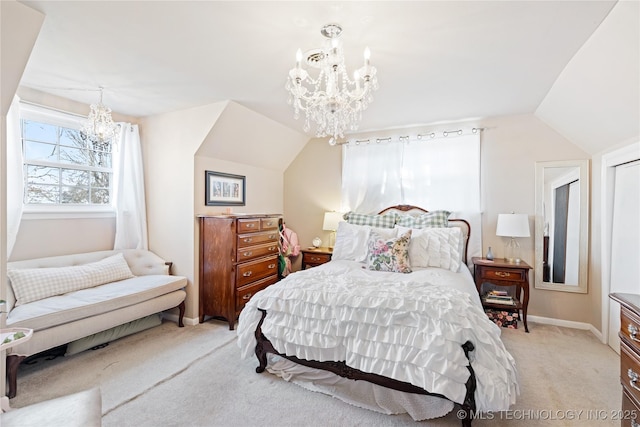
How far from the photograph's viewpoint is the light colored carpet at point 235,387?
179cm

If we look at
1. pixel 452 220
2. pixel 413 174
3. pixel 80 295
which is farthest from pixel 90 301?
pixel 452 220

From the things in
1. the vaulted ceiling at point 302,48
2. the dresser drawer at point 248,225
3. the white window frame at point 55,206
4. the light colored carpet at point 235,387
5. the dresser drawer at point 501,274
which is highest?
the vaulted ceiling at point 302,48

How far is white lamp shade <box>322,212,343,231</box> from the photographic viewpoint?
4.14 metres

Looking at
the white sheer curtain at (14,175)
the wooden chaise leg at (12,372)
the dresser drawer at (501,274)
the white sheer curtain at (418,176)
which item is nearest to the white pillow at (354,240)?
the white sheer curtain at (418,176)

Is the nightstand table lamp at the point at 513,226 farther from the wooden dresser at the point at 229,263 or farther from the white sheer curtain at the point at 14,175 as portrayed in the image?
the white sheer curtain at the point at 14,175

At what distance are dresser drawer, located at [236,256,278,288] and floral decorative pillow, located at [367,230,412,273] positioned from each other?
4.60 feet

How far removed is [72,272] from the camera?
273cm

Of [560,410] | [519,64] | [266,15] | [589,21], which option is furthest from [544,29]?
[560,410]

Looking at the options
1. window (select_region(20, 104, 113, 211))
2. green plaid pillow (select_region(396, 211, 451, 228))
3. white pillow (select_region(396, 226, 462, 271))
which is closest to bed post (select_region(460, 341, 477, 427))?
white pillow (select_region(396, 226, 462, 271))

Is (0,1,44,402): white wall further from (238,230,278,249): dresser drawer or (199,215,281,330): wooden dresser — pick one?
(238,230,278,249): dresser drawer

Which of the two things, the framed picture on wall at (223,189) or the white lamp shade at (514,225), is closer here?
the white lamp shade at (514,225)

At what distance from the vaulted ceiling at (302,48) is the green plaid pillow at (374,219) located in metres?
1.43

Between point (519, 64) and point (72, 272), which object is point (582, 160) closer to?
point (519, 64)

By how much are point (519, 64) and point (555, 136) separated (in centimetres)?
157
